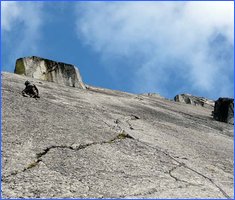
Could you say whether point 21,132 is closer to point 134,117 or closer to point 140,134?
point 140,134

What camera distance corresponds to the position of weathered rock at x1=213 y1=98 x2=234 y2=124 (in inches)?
368

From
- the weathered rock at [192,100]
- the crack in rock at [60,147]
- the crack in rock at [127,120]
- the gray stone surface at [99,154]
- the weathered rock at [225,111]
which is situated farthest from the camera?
the weathered rock at [192,100]

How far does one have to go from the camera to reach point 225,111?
952 cm

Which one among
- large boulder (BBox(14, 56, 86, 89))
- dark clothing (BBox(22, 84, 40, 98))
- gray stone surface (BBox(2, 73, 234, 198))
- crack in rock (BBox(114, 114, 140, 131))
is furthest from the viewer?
large boulder (BBox(14, 56, 86, 89))

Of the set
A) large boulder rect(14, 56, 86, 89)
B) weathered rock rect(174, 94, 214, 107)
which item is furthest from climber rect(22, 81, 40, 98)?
weathered rock rect(174, 94, 214, 107)

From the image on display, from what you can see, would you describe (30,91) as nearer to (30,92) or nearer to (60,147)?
(30,92)

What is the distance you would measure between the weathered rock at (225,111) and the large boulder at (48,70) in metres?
2.86

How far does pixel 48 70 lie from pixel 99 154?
5.27m

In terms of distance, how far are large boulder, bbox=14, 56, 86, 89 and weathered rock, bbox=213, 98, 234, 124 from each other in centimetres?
286

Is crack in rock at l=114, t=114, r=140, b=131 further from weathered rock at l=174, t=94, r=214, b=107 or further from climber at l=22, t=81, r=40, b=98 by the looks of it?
weathered rock at l=174, t=94, r=214, b=107

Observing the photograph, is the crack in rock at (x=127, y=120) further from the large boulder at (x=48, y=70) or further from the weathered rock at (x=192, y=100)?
the weathered rock at (x=192, y=100)

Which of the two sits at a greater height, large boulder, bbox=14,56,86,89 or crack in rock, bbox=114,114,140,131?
large boulder, bbox=14,56,86,89

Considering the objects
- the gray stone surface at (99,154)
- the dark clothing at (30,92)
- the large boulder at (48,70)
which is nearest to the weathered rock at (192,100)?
the large boulder at (48,70)

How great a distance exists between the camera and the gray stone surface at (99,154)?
3.81m
